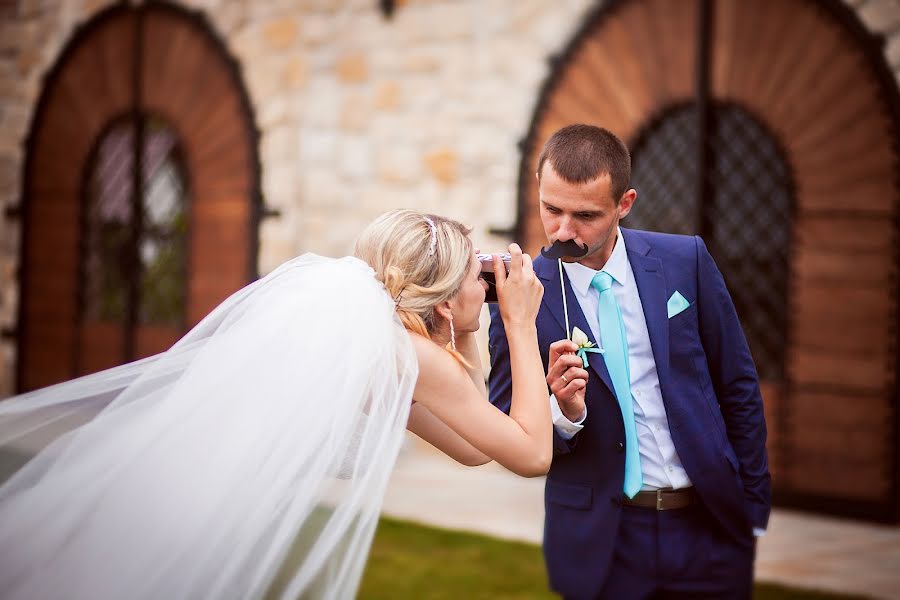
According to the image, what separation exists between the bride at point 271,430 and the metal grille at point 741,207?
4029 mm

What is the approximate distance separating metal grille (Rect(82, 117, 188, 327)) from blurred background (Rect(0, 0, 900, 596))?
0.07ft

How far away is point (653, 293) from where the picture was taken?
243 centimetres

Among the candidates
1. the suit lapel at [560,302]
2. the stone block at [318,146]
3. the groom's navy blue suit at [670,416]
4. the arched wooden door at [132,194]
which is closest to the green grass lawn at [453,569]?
the groom's navy blue suit at [670,416]

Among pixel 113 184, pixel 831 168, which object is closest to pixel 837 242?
pixel 831 168

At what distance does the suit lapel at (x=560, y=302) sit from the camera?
7.82 ft

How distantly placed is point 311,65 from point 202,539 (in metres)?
6.21

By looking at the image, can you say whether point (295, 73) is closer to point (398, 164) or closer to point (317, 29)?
point (317, 29)

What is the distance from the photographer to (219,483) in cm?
209

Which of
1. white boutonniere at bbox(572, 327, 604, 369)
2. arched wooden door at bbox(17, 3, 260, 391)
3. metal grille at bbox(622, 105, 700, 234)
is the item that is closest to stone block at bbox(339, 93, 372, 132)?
arched wooden door at bbox(17, 3, 260, 391)

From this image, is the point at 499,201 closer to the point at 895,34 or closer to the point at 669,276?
the point at 895,34

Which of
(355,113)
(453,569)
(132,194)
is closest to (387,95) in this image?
(355,113)

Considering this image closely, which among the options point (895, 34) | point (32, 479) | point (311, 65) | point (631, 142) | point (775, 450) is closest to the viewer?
point (32, 479)

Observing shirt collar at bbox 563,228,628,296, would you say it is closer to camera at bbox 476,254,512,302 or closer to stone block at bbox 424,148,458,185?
camera at bbox 476,254,512,302

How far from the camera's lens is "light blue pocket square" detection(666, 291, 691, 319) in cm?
242
